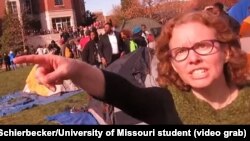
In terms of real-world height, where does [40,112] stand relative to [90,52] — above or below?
below

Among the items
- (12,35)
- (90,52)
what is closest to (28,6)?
(12,35)

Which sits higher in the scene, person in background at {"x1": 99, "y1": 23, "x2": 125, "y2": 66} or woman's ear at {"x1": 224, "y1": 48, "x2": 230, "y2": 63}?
woman's ear at {"x1": 224, "y1": 48, "x2": 230, "y2": 63}

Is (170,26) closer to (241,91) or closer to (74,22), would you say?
(241,91)

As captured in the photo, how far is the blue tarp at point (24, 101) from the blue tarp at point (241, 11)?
452cm

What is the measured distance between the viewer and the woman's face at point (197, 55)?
5.36 feet

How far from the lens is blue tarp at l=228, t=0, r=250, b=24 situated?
5.91 m

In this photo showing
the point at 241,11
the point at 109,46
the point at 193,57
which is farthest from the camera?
the point at 109,46

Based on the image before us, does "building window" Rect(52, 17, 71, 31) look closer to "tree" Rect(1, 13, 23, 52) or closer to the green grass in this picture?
"tree" Rect(1, 13, 23, 52)

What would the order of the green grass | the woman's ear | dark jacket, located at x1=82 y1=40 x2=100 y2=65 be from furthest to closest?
the green grass
dark jacket, located at x1=82 y1=40 x2=100 y2=65
the woman's ear

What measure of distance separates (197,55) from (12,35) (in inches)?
1303

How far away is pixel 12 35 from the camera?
110ft

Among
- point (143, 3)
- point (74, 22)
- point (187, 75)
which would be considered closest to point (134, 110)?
point (187, 75)

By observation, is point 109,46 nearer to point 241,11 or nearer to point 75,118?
point 75,118

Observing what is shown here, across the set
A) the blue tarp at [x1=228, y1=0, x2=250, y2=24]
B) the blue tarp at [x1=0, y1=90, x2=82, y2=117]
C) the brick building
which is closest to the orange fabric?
the blue tarp at [x1=228, y1=0, x2=250, y2=24]
